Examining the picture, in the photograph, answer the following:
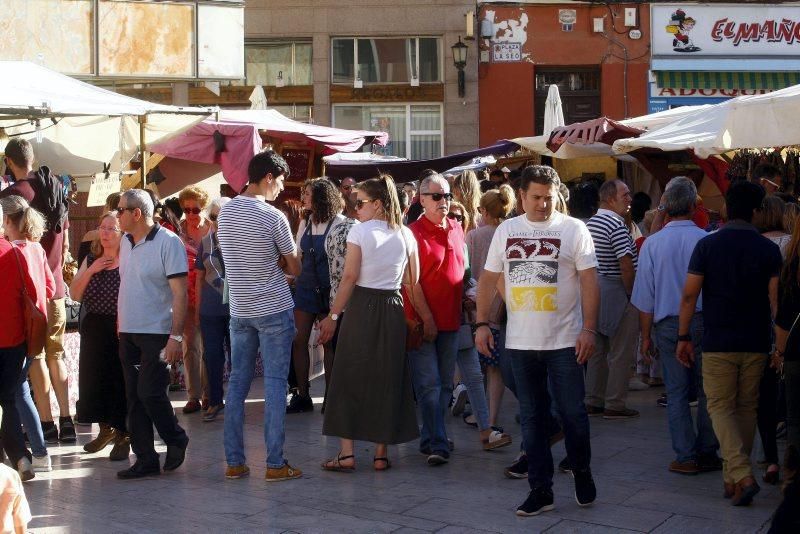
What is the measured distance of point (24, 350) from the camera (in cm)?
736

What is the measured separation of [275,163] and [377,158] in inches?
408

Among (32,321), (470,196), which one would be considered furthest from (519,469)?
(32,321)

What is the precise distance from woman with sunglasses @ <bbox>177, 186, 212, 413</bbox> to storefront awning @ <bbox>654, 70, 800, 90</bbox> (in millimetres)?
17014

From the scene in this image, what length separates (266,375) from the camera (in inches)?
289

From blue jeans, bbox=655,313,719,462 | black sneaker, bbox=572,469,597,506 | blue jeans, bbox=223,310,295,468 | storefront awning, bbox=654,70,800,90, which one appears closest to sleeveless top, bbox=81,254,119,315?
blue jeans, bbox=223,310,295,468

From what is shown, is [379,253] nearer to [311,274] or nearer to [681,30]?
[311,274]

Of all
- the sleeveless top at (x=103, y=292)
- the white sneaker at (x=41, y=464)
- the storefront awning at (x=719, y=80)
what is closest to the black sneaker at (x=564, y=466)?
the sleeveless top at (x=103, y=292)

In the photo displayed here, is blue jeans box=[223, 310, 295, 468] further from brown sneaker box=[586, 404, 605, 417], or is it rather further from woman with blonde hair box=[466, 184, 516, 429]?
brown sneaker box=[586, 404, 605, 417]

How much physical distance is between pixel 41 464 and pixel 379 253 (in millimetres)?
2602

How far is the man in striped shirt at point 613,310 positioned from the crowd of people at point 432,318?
2cm

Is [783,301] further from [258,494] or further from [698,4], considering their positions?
[698,4]

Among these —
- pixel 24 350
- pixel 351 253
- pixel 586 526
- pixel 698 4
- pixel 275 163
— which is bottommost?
pixel 586 526

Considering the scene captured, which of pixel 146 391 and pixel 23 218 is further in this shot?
pixel 23 218

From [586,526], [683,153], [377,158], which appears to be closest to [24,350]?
[586,526]
